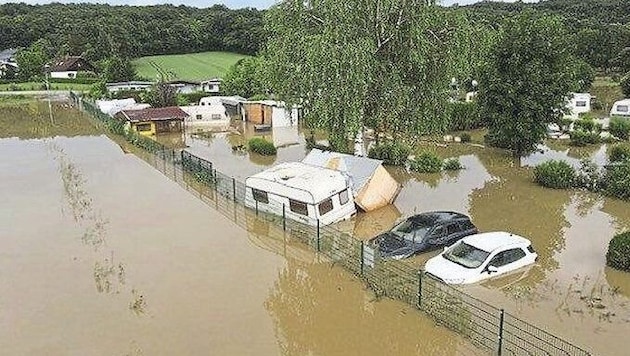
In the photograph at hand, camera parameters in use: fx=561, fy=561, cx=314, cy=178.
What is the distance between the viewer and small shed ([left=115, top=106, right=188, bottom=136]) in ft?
138

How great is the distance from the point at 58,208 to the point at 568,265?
1915 centimetres

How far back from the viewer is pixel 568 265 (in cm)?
1705

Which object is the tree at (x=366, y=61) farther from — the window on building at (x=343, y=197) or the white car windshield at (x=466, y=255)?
the white car windshield at (x=466, y=255)

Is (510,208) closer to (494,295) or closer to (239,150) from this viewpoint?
(494,295)

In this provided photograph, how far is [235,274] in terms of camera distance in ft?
54.0

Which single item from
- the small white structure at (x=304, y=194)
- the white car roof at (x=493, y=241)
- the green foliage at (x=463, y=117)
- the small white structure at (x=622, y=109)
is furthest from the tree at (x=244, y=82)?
the white car roof at (x=493, y=241)

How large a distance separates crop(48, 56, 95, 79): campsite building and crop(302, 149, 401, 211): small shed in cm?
7371

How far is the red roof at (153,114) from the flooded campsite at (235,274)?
13.1 metres

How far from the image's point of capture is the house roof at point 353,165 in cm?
2258

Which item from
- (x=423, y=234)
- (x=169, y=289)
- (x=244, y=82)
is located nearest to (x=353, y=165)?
(x=423, y=234)

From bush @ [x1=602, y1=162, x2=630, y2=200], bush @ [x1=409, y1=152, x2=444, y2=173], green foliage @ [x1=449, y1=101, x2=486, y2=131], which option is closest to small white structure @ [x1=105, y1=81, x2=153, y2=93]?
green foliage @ [x1=449, y1=101, x2=486, y2=131]

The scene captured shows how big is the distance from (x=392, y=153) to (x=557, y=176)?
29.0ft

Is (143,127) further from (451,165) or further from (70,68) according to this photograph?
(70,68)

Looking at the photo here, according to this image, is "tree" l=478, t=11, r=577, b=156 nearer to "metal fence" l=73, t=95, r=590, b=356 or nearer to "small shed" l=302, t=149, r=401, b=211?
"small shed" l=302, t=149, r=401, b=211
